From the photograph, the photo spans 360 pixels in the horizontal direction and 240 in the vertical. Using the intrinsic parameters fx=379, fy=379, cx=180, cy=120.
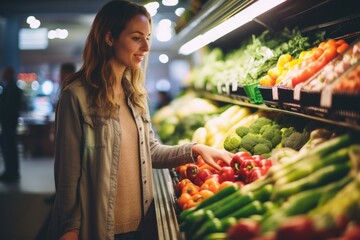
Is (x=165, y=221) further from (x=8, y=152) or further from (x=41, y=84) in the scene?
(x=41, y=84)

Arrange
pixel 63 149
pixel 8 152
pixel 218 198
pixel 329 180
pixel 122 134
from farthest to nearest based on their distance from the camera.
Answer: pixel 8 152
pixel 122 134
pixel 63 149
pixel 218 198
pixel 329 180

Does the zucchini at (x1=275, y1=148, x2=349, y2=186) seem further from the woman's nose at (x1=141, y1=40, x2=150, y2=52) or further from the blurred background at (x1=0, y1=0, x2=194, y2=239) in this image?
the blurred background at (x1=0, y1=0, x2=194, y2=239)

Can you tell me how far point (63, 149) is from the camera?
2088 mm

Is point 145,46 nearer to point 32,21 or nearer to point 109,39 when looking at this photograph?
point 109,39

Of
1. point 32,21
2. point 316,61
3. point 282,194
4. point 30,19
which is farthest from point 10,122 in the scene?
point 282,194

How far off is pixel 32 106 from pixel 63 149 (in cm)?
1376

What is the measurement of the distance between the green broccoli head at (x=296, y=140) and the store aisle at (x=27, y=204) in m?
3.72

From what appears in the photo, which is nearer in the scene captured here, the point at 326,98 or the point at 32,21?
the point at 326,98

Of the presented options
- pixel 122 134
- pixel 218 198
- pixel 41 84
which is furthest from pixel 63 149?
pixel 41 84

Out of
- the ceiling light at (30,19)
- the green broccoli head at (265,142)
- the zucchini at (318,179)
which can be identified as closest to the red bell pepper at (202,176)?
the green broccoli head at (265,142)

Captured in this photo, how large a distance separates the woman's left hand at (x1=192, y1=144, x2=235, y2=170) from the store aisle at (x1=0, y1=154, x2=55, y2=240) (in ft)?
10.8

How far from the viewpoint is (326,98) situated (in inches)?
59.1

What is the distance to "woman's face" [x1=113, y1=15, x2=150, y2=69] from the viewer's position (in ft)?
7.51

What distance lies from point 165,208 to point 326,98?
1.30 metres
